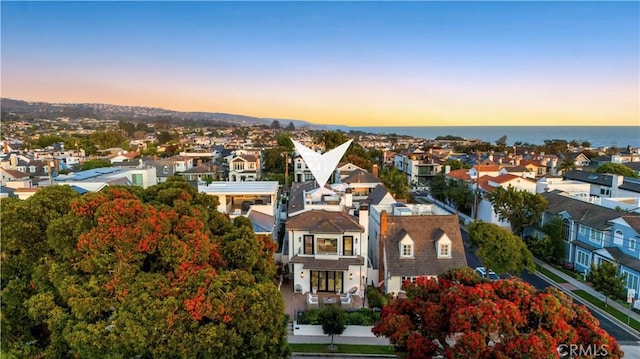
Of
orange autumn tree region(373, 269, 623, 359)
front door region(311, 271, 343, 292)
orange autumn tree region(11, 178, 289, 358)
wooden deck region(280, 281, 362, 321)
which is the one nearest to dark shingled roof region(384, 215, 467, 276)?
wooden deck region(280, 281, 362, 321)

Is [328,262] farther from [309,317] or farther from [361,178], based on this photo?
[361,178]

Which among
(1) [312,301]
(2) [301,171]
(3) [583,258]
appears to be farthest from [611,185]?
(2) [301,171]

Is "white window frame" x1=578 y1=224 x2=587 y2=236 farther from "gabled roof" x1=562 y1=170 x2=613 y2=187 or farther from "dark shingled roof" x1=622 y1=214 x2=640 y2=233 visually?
"gabled roof" x1=562 y1=170 x2=613 y2=187

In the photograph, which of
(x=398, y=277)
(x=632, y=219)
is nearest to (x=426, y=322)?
(x=398, y=277)

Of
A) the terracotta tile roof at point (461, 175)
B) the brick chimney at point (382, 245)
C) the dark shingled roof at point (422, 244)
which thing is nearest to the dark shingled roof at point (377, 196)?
the dark shingled roof at point (422, 244)

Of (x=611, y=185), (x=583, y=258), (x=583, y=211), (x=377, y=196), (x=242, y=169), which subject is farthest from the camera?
(x=242, y=169)

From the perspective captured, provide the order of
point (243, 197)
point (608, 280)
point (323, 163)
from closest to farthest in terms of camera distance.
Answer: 1. point (608, 280)
2. point (243, 197)
3. point (323, 163)
